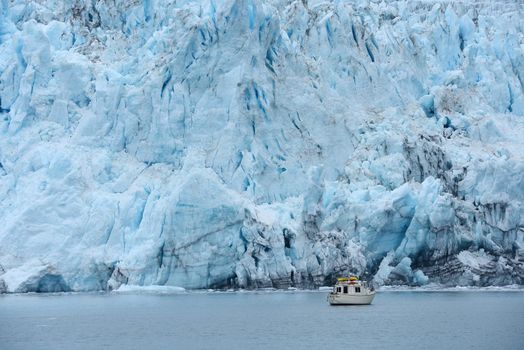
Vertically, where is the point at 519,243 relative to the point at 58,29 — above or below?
below

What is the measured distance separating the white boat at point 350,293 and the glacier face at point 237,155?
1.47m

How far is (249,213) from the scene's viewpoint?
25.4 m

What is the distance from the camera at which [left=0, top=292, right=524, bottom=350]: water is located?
16297 millimetres

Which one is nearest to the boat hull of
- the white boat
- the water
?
the white boat

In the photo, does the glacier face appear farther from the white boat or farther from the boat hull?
the boat hull

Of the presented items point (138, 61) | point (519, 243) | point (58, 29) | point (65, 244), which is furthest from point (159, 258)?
point (519, 243)

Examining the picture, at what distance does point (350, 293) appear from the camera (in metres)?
24.3

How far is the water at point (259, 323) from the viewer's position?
16.3 m

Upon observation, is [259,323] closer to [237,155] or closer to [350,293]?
[350,293]

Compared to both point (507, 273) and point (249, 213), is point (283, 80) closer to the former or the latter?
point (249, 213)

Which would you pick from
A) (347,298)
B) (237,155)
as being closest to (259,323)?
(347,298)

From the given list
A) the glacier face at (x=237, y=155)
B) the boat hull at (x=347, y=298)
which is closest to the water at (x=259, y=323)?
the boat hull at (x=347, y=298)

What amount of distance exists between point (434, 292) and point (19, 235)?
42.6ft

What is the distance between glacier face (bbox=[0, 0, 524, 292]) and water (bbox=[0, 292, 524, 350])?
1158 mm
